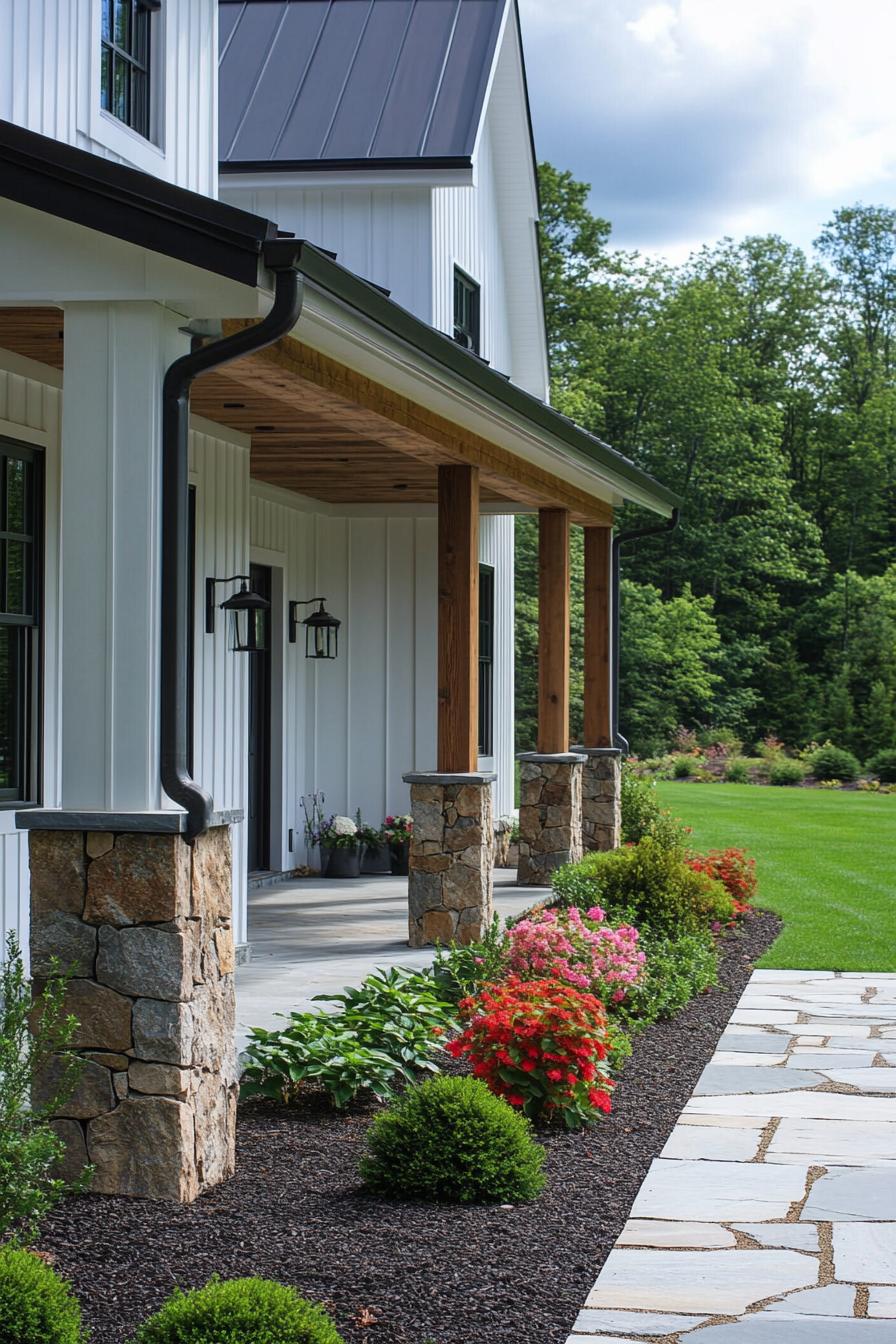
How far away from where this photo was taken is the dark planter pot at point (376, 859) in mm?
13289

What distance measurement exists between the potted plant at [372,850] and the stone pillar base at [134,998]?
27.6 feet

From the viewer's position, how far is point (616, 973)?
24.5 feet

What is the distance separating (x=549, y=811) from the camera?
12156 mm

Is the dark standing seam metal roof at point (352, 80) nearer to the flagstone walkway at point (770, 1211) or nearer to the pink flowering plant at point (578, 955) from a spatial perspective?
the pink flowering plant at point (578, 955)

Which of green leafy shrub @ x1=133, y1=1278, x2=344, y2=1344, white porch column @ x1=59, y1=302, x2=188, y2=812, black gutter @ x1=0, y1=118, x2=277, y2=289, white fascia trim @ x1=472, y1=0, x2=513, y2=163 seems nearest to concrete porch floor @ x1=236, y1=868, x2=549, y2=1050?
white porch column @ x1=59, y1=302, x2=188, y2=812

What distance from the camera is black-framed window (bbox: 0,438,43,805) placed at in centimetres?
681

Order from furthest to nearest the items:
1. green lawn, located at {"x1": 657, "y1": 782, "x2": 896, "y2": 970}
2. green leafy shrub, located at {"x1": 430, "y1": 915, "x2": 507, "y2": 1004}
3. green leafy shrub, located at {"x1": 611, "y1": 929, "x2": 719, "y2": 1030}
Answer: green lawn, located at {"x1": 657, "y1": 782, "x2": 896, "y2": 970}, green leafy shrub, located at {"x1": 611, "y1": 929, "x2": 719, "y2": 1030}, green leafy shrub, located at {"x1": 430, "y1": 915, "x2": 507, "y2": 1004}

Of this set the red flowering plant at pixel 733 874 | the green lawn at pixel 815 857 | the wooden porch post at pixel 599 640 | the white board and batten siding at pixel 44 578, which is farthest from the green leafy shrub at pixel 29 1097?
the wooden porch post at pixel 599 640

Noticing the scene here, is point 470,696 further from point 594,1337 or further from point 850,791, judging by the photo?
point 850,791

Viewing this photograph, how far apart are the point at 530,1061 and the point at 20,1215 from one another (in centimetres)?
220

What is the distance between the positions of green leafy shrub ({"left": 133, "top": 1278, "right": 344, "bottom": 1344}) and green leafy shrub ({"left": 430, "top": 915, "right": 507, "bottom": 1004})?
11.9 ft

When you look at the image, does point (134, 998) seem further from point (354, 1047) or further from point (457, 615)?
point (457, 615)

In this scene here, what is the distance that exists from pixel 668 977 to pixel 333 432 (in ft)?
11.5

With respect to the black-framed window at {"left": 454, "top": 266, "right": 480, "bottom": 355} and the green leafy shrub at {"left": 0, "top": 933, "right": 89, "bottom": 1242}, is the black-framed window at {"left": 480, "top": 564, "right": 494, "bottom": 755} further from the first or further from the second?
the green leafy shrub at {"left": 0, "top": 933, "right": 89, "bottom": 1242}
